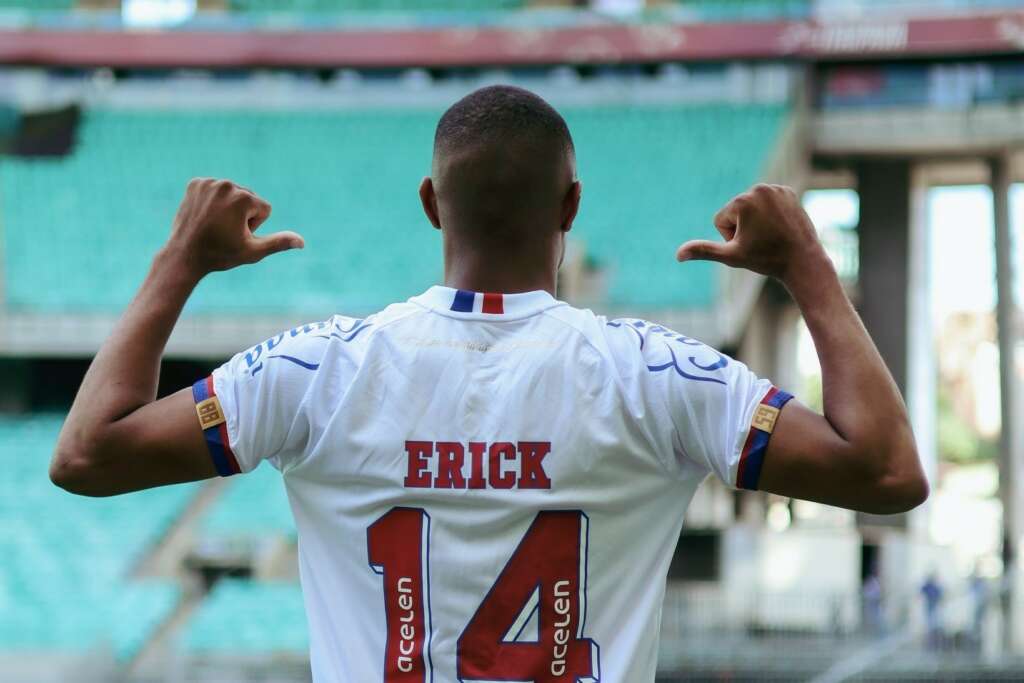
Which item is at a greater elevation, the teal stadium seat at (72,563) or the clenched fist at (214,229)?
the clenched fist at (214,229)

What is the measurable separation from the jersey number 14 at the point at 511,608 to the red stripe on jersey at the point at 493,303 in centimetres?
29

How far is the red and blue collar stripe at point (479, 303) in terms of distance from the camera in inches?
69.2

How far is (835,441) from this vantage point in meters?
1.61

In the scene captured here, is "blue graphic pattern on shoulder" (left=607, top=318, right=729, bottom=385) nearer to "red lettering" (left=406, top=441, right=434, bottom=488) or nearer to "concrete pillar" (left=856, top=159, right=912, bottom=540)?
"red lettering" (left=406, top=441, right=434, bottom=488)

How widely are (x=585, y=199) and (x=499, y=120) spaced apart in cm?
1748

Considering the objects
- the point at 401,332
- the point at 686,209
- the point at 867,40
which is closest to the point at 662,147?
the point at 686,209

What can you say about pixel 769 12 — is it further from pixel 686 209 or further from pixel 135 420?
pixel 135 420

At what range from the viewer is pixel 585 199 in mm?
19094

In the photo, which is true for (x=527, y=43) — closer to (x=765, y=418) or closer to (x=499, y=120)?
(x=499, y=120)

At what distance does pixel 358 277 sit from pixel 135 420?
16.5 meters

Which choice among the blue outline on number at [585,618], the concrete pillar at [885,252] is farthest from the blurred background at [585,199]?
the blue outline on number at [585,618]

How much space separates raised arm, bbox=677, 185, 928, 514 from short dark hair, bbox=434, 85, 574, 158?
0.87 feet

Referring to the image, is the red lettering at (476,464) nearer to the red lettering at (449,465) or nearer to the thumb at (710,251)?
the red lettering at (449,465)

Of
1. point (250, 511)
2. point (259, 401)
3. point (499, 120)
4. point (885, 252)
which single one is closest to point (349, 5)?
point (885, 252)
